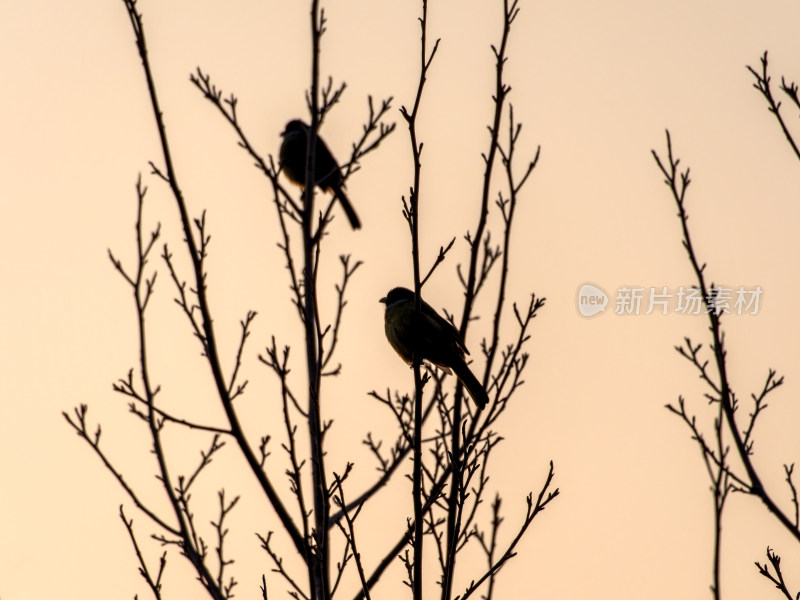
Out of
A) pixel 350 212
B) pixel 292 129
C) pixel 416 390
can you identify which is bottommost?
pixel 416 390

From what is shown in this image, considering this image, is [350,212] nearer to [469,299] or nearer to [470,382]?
[470,382]

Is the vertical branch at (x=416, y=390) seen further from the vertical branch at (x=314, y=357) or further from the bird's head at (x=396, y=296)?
the bird's head at (x=396, y=296)

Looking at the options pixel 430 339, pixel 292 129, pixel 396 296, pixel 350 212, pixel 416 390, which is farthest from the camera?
pixel 292 129

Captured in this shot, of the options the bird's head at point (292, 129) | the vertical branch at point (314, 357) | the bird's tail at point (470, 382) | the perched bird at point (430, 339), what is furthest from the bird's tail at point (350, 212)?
the vertical branch at point (314, 357)

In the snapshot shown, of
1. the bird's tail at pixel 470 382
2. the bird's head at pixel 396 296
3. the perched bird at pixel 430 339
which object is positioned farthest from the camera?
the bird's head at pixel 396 296

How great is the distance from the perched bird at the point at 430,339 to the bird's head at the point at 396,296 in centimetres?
17

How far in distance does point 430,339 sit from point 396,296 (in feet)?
3.31

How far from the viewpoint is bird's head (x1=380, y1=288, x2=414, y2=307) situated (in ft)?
20.8

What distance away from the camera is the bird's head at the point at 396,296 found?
6.34m

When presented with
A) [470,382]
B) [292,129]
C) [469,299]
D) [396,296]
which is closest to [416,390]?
[469,299]

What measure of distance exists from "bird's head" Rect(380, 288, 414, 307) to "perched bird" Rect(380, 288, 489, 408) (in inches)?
6.5

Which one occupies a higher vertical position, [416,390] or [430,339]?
[430,339]

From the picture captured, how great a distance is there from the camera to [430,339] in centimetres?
552

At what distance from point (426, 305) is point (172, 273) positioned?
215cm
